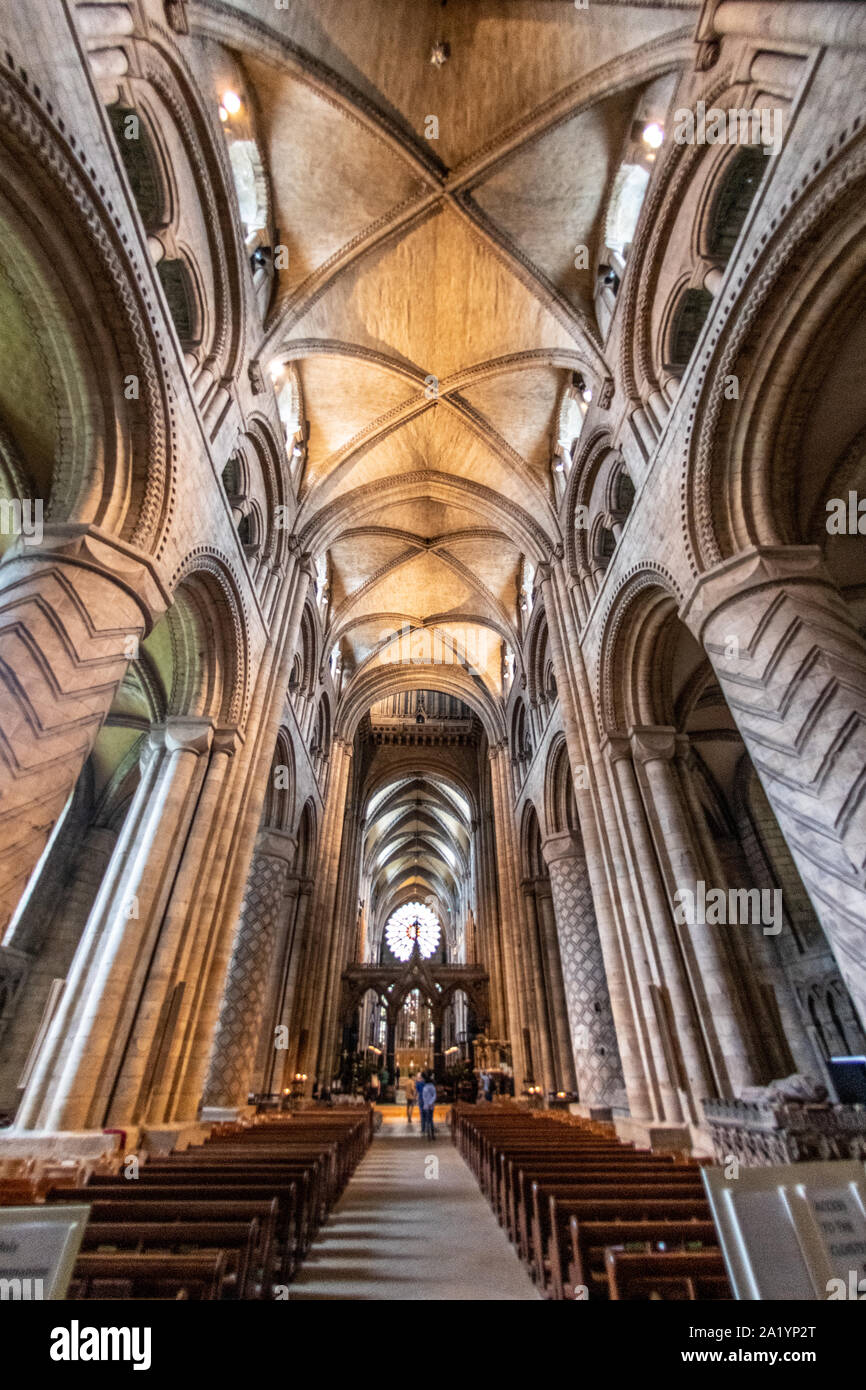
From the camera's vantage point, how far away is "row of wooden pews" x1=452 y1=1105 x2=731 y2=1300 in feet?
7.55

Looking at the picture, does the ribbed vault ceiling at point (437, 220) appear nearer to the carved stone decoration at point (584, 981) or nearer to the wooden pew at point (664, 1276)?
the carved stone decoration at point (584, 981)

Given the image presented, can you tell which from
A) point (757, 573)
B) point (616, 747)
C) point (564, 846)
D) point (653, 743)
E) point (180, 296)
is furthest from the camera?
point (564, 846)

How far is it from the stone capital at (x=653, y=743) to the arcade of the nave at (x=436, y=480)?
0.16 feet

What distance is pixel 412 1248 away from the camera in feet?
14.8

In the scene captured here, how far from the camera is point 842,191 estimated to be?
17.8 feet

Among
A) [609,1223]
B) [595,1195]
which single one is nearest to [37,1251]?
[609,1223]

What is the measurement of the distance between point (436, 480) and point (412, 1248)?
570 inches

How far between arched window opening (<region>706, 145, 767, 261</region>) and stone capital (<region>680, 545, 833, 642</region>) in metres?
4.69

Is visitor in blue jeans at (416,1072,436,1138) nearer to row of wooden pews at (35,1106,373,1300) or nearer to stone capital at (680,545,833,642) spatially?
row of wooden pews at (35,1106,373,1300)

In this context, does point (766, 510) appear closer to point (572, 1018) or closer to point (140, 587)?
point (140, 587)

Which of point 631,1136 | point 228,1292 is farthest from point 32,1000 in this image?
point 228,1292

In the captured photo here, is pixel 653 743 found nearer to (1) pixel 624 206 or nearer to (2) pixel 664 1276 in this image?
(2) pixel 664 1276
